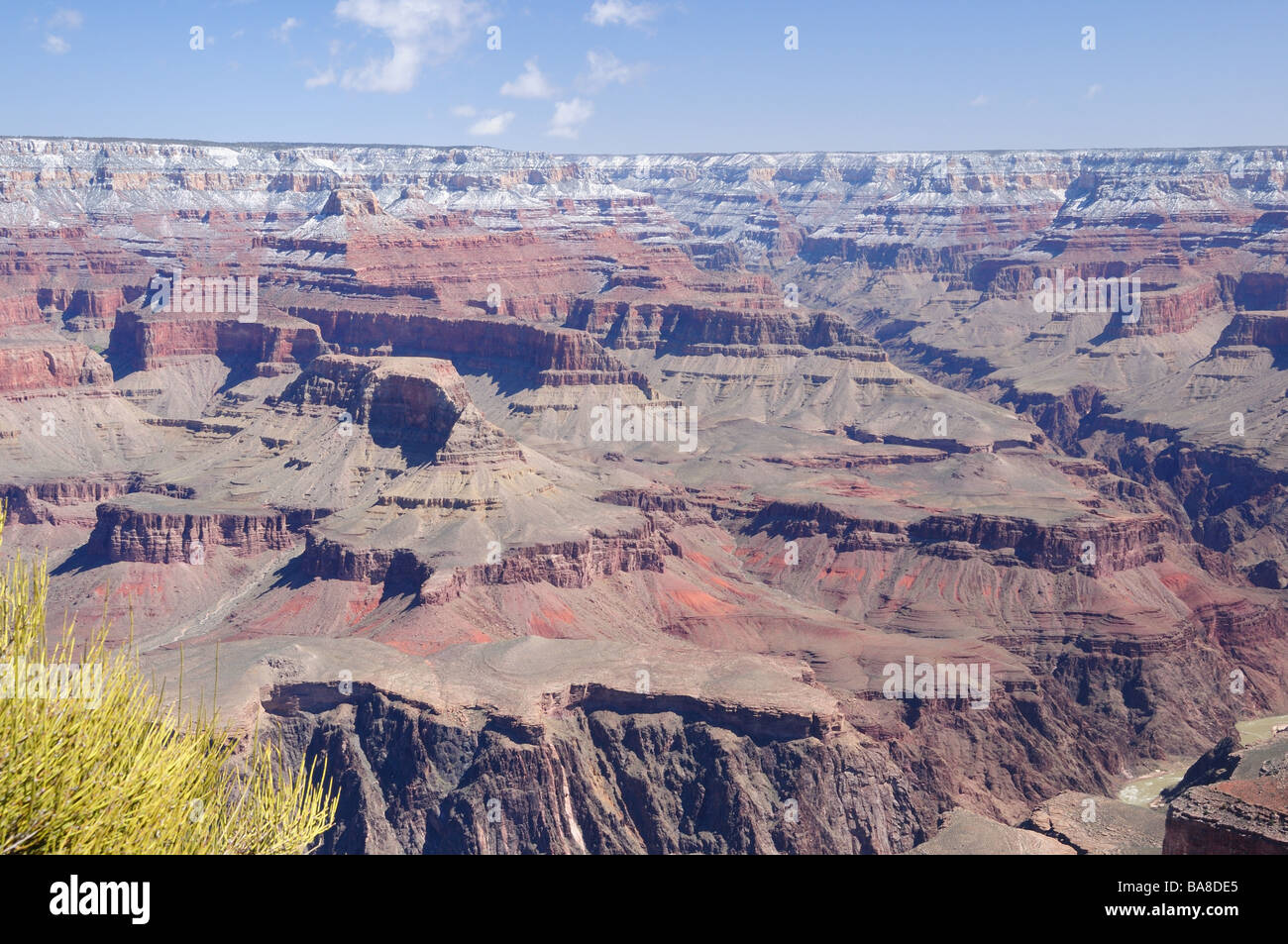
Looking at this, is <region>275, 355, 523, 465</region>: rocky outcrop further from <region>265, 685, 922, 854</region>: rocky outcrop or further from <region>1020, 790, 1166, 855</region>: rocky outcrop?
<region>1020, 790, 1166, 855</region>: rocky outcrop

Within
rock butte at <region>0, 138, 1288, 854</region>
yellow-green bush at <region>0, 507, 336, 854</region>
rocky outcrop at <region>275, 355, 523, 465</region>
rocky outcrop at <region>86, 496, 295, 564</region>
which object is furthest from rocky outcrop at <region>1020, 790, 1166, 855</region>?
rocky outcrop at <region>86, 496, 295, 564</region>

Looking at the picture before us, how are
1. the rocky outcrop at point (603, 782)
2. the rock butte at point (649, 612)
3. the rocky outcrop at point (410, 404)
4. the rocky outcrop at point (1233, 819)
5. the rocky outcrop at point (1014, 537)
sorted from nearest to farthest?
the rocky outcrop at point (1233, 819) < the rocky outcrop at point (603, 782) < the rock butte at point (649, 612) < the rocky outcrop at point (1014, 537) < the rocky outcrop at point (410, 404)

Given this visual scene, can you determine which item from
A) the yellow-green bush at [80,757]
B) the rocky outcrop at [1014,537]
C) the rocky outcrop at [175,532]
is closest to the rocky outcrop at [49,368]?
the rocky outcrop at [175,532]

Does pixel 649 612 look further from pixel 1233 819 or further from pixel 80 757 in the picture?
pixel 80 757

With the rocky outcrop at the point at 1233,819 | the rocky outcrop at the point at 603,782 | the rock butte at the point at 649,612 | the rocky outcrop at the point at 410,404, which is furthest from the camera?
the rocky outcrop at the point at 410,404

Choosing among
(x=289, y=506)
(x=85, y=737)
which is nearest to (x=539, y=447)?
(x=289, y=506)

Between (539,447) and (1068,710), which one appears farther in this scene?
(539,447)

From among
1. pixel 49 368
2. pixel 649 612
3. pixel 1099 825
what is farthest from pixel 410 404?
pixel 1099 825

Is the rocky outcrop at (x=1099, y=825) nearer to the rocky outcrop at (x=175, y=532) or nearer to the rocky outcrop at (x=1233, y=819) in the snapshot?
the rocky outcrop at (x=1233, y=819)
